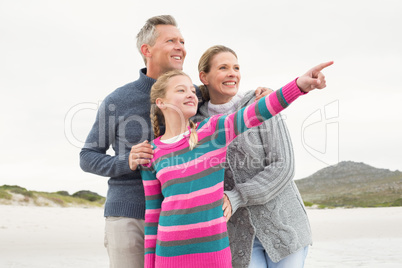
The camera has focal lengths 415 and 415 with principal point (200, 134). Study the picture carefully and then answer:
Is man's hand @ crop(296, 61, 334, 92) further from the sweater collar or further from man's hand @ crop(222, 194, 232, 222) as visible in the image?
the sweater collar

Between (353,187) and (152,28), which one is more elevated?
(152,28)

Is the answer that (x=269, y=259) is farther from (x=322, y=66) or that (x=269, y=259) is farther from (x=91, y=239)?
(x=91, y=239)

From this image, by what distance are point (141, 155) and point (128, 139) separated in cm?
43

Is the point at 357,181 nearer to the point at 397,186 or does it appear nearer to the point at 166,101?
the point at 397,186

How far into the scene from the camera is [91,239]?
29.3ft

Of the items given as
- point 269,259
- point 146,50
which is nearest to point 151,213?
point 269,259

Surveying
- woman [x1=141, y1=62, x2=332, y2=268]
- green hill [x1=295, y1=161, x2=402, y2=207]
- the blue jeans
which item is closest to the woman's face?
woman [x1=141, y1=62, x2=332, y2=268]

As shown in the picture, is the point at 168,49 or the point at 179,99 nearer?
the point at 179,99

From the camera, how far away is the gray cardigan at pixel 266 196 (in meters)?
2.10

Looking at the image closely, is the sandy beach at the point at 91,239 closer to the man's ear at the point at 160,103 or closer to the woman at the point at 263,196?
the woman at the point at 263,196

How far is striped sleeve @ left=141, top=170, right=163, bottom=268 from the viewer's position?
6.85 feet

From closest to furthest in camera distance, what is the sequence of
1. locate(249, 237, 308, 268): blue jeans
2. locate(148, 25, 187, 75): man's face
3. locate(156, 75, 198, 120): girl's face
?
1. locate(156, 75, 198, 120): girl's face
2. locate(249, 237, 308, 268): blue jeans
3. locate(148, 25, 187, 75): man's face

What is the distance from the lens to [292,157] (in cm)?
217

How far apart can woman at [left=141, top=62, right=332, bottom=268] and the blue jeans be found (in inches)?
12.6
